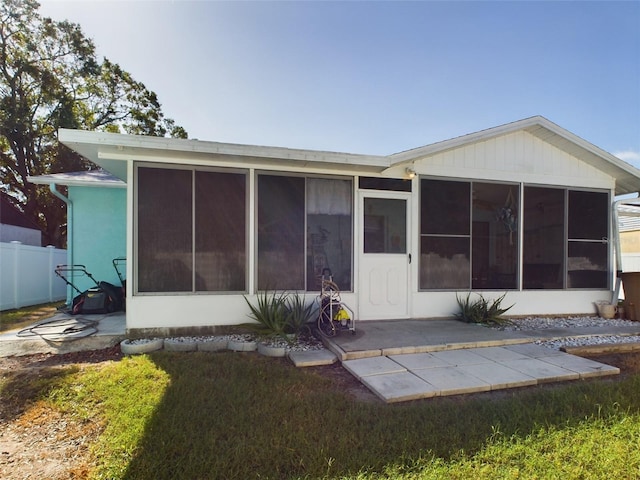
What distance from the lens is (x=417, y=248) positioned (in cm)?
569

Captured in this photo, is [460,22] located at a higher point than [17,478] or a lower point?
higher

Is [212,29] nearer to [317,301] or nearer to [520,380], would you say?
[317,301]

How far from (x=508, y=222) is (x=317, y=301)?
12.6 feet

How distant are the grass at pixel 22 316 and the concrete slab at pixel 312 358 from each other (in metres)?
4.75

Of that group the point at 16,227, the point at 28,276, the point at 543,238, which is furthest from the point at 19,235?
the point at 543,238

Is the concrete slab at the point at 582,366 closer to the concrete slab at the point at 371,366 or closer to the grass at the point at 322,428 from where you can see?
the grass at the point at 322,428

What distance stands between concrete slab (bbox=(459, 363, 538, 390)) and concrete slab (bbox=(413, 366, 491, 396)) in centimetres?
8

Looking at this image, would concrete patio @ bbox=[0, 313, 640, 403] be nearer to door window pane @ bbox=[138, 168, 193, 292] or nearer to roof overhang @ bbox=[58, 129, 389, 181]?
door window pane @ bbox=[138, 168, 193, 292]

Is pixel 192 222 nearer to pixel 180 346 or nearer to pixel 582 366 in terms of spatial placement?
pixel 180 346

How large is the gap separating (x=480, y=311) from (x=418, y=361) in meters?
2.38

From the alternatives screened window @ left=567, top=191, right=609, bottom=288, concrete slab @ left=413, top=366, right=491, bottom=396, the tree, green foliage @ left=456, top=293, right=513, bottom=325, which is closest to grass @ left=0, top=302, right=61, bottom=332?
concrete slab @ left=413, top=366, right=491, bottom=396

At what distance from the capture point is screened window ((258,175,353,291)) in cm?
510

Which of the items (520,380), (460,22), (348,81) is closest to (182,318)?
(520,380)

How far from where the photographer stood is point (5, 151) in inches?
550
